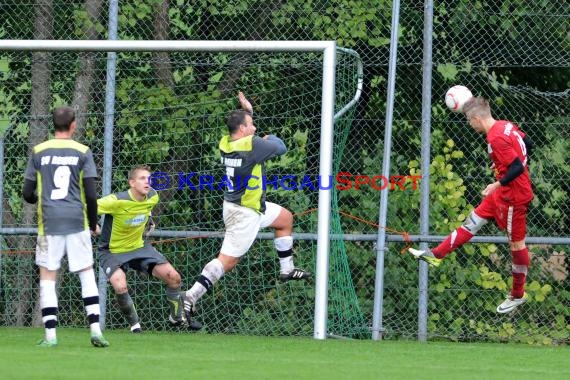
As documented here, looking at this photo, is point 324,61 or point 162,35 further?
point 162,35

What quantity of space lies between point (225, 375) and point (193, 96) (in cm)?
531

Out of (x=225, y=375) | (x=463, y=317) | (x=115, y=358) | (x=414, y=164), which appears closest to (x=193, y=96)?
(x=414, y=164)

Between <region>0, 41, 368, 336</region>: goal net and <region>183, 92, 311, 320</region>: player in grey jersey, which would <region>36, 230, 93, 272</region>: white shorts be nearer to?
<region>183, 92, 311, 320</region>: player in grey jersey

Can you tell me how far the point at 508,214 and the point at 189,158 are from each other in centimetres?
323

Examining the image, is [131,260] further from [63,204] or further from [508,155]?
[508,155]

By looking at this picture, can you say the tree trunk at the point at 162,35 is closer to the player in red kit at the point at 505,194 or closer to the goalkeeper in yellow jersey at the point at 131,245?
the goalkeeper in yellow jersey at the point at 131,245

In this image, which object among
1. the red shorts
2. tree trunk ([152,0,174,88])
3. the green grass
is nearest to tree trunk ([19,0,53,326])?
tree trunk ([152,0,174,88])

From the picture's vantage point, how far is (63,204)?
931cm

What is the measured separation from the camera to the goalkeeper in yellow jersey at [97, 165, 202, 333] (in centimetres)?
1144

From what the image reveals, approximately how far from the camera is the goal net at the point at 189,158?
41.3 feet

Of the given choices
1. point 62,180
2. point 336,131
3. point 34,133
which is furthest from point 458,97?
point 34,133

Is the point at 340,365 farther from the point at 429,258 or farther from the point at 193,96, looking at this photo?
the point at 193,96

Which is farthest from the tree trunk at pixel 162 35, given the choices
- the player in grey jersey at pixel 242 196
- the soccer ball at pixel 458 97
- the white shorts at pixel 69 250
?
the white shorts at pixel 69 250

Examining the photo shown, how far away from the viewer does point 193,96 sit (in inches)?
501
